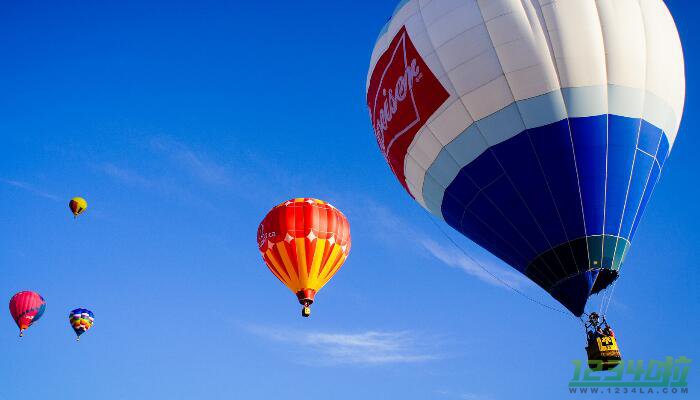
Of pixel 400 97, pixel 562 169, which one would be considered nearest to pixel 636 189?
pixel 562 169

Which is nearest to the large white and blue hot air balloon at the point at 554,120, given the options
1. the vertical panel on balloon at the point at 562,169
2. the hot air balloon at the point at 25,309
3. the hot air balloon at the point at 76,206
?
the vertical panel on balloon at the point at 562,169

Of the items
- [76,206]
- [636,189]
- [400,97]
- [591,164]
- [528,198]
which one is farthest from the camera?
[76,206]

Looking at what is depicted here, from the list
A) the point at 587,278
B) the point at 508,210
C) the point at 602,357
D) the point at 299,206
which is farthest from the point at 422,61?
the point at 299,206

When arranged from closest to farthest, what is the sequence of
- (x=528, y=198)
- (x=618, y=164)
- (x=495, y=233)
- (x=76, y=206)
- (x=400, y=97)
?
(x=618, y=164) < (x=528, y=198) < (x=495, y=233) < (x=400, y=97) < (x=76, y=206)

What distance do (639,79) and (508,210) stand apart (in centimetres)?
349

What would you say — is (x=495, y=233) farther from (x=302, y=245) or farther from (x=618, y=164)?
(x=302, y=245)

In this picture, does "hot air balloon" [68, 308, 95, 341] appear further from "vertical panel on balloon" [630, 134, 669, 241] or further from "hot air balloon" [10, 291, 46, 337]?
"vertical panel on balloon" [630, 134, 669, 241]

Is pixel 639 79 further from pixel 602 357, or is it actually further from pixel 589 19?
pixel 602 357

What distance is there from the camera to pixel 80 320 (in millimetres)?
32406

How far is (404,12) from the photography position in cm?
1465

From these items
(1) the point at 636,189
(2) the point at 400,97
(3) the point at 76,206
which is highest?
(3) the point at 76,206

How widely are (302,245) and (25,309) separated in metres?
18.7

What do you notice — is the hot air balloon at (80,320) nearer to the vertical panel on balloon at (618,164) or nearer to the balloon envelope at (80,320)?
the balloon envelope at (80,320)

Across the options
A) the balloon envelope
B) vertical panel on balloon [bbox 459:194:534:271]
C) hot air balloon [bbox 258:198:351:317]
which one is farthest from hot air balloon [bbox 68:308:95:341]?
vertical panel on balloon [bbox 459:194:534:271]
